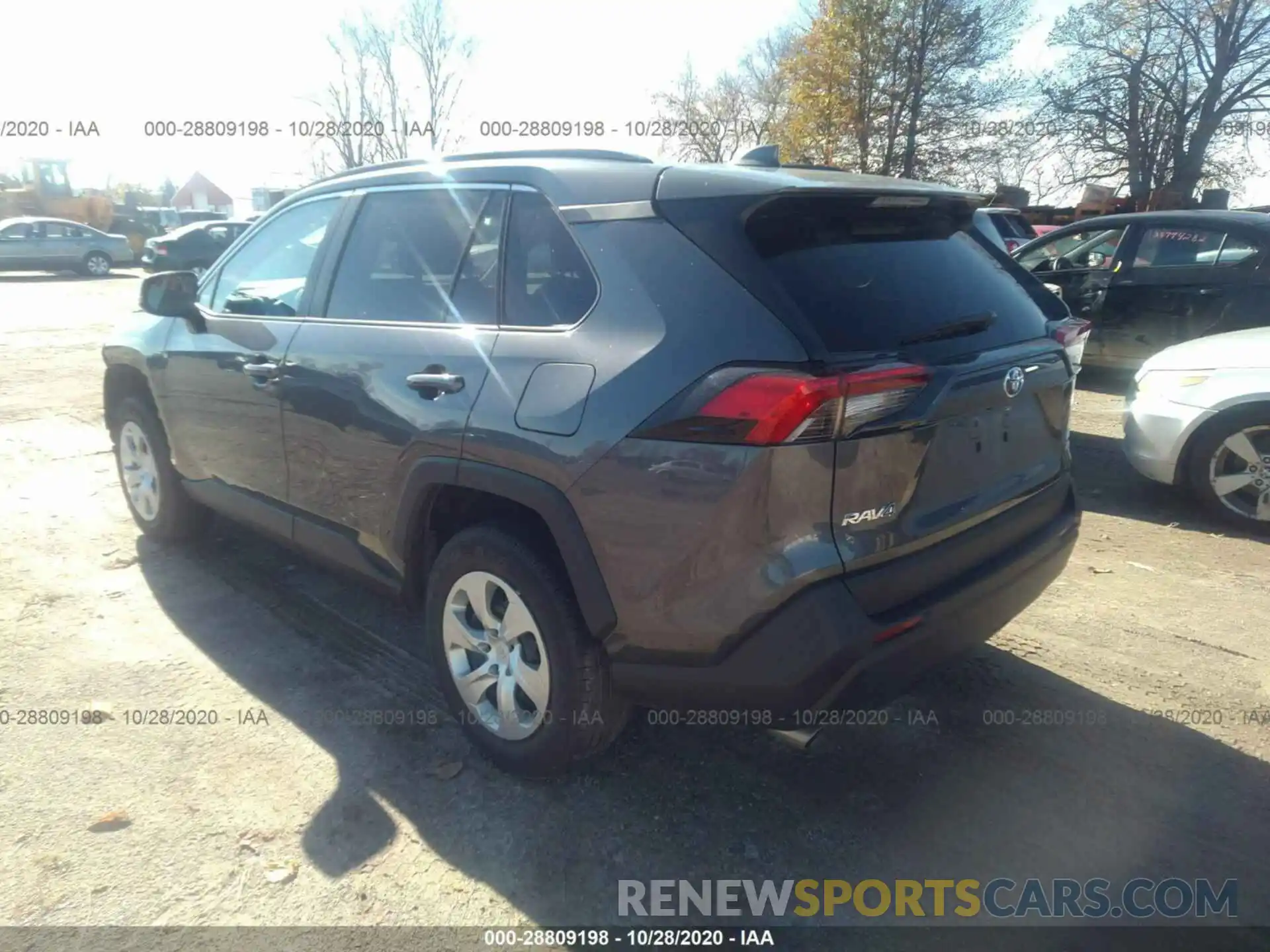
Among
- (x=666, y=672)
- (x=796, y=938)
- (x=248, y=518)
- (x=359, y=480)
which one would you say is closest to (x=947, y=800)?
(x=796, y=938)

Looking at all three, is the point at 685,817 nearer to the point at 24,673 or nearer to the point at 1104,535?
the point at 24,673

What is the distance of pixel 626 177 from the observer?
2609 mm

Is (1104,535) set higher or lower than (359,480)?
lower

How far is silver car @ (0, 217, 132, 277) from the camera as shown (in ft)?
78.6

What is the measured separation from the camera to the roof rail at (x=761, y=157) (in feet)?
10.2

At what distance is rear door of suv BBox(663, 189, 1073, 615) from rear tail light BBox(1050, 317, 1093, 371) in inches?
4.2

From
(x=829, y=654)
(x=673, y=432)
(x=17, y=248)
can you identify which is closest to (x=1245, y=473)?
(x=829, y=654)

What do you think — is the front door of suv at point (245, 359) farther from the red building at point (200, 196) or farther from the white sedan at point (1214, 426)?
the red building at point (200, 196)

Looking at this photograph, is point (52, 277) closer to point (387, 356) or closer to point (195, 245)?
point (195, 245)

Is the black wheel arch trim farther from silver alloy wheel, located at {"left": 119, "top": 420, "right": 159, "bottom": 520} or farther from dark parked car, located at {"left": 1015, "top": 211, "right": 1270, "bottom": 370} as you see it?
dark parked car, located at {"left": 1015, "top": 211, "right": 1270, "bottom": 370}

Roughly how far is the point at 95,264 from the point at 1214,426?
28.3m

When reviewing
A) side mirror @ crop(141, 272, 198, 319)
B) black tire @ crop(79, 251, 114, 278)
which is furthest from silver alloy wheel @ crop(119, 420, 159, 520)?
black tire @ crop(79, 251, 114, 278)

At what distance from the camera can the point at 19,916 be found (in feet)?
7.86

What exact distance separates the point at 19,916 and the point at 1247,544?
18.2 ft
